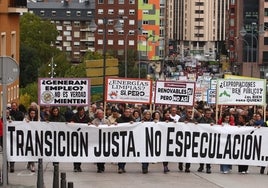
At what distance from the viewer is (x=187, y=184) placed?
19531 mm

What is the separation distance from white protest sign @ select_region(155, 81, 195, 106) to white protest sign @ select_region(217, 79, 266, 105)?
1.80 metres

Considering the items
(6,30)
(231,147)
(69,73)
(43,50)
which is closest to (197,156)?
(231,147)

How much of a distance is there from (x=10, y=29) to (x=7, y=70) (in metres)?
29.4

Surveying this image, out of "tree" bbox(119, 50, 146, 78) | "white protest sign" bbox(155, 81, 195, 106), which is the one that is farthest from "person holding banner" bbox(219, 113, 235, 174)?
"tree" bbox(119, 50, 146, 78)

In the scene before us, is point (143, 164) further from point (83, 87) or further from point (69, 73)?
point (69, 73)

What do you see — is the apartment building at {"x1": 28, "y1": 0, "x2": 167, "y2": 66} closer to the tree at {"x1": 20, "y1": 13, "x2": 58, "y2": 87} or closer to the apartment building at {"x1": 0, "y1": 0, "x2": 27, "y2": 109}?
the tree at {"x1": 20, "y1": 13, "x2": 58, "y2": 87}

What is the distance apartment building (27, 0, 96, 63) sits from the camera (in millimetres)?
144250

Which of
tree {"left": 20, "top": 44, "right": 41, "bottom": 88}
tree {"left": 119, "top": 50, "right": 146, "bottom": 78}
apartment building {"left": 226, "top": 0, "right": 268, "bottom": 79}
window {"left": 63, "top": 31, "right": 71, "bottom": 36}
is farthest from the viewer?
window {"left": 63, "top": 31, "right": 71, "bottom": 36}

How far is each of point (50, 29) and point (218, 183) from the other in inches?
3491

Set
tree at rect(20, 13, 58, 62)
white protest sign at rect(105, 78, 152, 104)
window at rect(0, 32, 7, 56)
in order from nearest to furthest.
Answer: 1. white protest sign at rect(105, 78, 152, 104)
2. window at rect(0, 32, 7, 56)
3. tree at rect(20, 13, 58, 62)

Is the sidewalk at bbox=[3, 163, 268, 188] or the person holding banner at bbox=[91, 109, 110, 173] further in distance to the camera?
the person holding banner at bbox=[91, 109, 110, 173]

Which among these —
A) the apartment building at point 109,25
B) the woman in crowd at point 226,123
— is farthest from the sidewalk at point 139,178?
the apartment building at point 109,25

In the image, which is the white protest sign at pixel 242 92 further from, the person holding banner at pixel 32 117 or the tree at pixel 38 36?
the tree at pixel 38 36

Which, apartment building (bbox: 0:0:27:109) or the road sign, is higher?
apartment building (bbox: 0:0:27:109)
